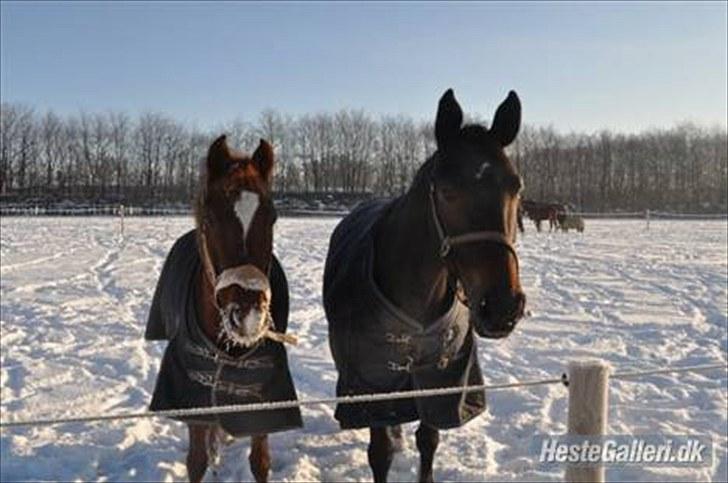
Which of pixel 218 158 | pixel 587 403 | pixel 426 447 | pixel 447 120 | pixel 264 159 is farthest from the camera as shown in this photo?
pixel 426 447

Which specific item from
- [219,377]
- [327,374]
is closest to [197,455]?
[219,377]

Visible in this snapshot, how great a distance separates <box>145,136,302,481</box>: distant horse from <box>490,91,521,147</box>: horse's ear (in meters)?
0.99

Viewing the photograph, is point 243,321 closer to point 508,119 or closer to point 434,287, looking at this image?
point 434,287

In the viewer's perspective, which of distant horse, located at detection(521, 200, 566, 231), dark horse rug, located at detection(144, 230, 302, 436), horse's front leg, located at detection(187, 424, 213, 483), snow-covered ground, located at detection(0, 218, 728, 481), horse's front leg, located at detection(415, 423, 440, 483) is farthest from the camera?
distant horse, located at detection(521, 200, 566, 231)

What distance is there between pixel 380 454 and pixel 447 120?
170 cm

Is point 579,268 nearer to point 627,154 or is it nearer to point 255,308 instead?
point 255,308

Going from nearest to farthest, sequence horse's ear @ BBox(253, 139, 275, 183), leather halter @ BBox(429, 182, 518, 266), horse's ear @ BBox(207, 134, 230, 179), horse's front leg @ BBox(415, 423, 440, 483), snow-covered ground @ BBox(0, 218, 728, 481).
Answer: leather halter @ BBox(429, 182, 518, 266)
horse's ear @ BBox(207, 134, 230, 179)
horse's ear @ BBox(253, 139, 275, 183)
horse's front leg @ BBox(415, 423, 440, 483)
snow-covered ground @ BBox(0, 218, 728, 481)

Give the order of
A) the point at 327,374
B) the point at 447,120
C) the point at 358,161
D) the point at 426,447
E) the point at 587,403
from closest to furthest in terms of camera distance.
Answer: the point at 587,403 < the point at 447,120 < the point at 426,447 < the point at 327,374 < the point at 358,161

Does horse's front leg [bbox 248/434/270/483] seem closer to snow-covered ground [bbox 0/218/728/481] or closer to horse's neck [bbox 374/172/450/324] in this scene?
snow-covered ground [bbox 0/218/728/481]

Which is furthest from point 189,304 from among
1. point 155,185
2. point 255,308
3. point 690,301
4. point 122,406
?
point 155,185

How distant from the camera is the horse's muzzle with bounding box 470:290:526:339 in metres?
2.38

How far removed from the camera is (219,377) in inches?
125

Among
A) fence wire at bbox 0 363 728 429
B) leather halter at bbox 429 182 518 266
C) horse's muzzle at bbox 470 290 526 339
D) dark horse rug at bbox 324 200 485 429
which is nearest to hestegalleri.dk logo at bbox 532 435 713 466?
fence wire at bbox 0 363 728 429

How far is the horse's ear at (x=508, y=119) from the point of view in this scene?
9.24ft
